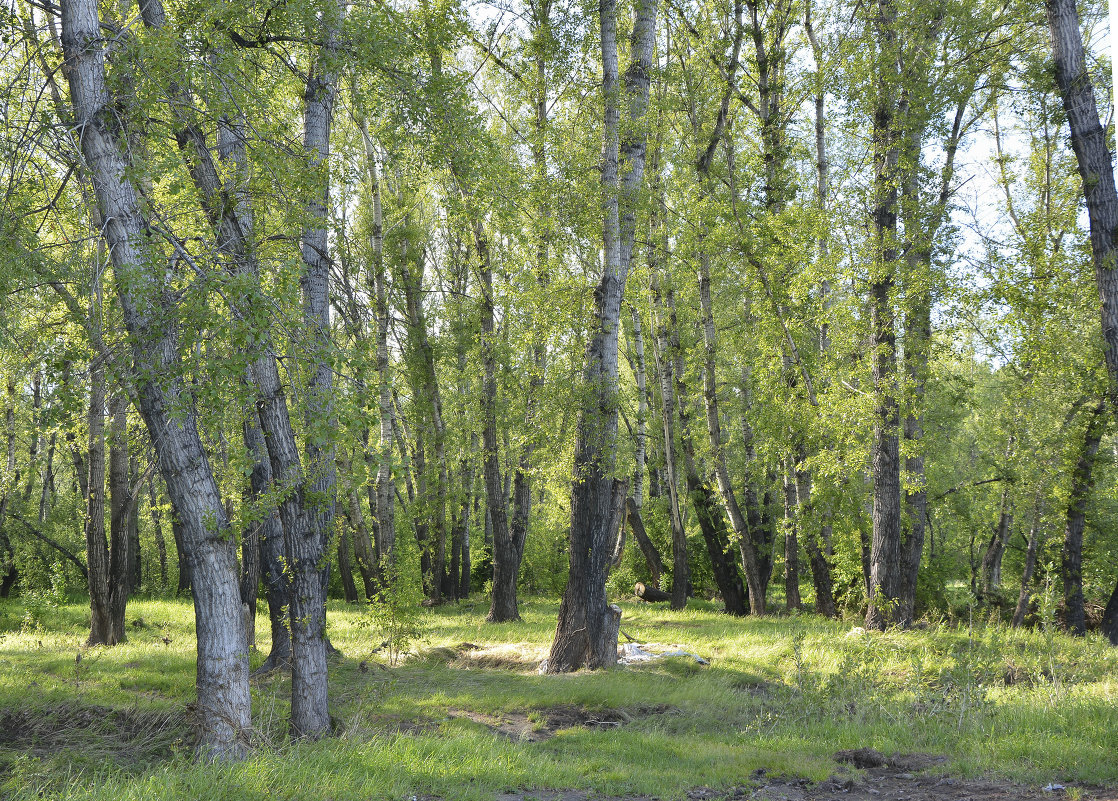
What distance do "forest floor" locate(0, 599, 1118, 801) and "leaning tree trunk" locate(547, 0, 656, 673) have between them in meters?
0.74

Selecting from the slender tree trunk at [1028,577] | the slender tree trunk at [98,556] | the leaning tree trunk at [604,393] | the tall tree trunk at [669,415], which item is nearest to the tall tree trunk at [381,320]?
the slender tree trunk at [98,556]

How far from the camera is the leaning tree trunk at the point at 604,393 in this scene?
10.6 metres

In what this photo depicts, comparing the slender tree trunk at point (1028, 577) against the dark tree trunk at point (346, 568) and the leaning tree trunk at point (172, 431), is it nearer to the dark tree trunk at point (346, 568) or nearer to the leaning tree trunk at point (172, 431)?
the leaning tree trunk at point (172, 431)

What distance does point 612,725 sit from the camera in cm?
834

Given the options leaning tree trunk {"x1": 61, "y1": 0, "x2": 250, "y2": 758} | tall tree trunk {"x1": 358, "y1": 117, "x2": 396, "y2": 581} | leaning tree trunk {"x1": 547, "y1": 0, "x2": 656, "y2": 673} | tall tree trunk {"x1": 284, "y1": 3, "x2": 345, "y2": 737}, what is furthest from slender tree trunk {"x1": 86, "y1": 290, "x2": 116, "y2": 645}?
leaning tree trunk {"x1": 547, "y1": 0, "x2": 656, "y2": 673}

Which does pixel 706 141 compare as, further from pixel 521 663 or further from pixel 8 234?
pixel 8 234

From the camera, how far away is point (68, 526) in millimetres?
22969

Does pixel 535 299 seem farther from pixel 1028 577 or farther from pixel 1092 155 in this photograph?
pixel 1028 577

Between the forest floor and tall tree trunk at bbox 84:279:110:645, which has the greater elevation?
tall tree trunk at bbox 84:279:110:645

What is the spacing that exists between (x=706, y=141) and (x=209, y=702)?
1452cm

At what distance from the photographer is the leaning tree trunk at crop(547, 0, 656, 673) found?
10.6 metres

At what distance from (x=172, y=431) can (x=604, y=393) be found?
587 cm

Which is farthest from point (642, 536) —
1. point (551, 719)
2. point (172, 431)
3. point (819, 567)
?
point (172, 431)

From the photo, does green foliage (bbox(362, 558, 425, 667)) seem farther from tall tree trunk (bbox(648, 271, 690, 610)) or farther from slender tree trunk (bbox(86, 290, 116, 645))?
tall tree trunk (bbox(648, 271, 690, 610))
